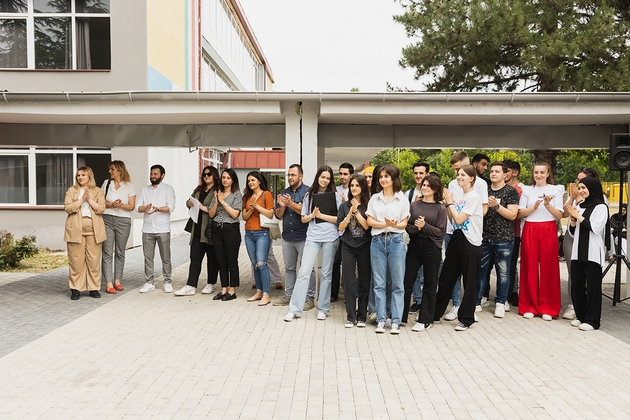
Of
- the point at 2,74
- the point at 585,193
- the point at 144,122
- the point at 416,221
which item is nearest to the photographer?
the point at 416,221

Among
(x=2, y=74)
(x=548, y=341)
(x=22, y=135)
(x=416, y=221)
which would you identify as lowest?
(x=548, y=341)

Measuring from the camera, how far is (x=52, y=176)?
57.9ft

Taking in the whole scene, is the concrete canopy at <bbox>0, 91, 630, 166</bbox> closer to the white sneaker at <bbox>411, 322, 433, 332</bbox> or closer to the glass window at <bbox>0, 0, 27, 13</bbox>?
the white sneaker at <bbox>411, 322, 433, 332</bbox>

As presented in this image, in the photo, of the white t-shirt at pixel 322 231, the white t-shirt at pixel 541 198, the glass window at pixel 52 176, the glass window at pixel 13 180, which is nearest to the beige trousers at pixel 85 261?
the white t-shirt at pixel 322 231

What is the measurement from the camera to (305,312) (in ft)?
27.5

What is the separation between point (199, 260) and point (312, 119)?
2.60 meters

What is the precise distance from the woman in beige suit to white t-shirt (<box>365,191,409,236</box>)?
4190mm

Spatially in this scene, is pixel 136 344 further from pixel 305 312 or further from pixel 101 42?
pixel 101 42

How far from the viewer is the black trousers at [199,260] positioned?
364 inches

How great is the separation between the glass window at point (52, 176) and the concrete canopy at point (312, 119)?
7.32m

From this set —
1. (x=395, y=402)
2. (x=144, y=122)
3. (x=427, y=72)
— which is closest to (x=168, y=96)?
(x=144, y=122)

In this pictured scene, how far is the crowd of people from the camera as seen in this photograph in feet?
24.0

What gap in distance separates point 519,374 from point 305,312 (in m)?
3.31

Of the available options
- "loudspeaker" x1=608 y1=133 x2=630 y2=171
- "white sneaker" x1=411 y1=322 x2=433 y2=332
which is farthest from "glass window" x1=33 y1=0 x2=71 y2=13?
"loudspeaker" x1=608 y1=133 x2=630 y2=171
